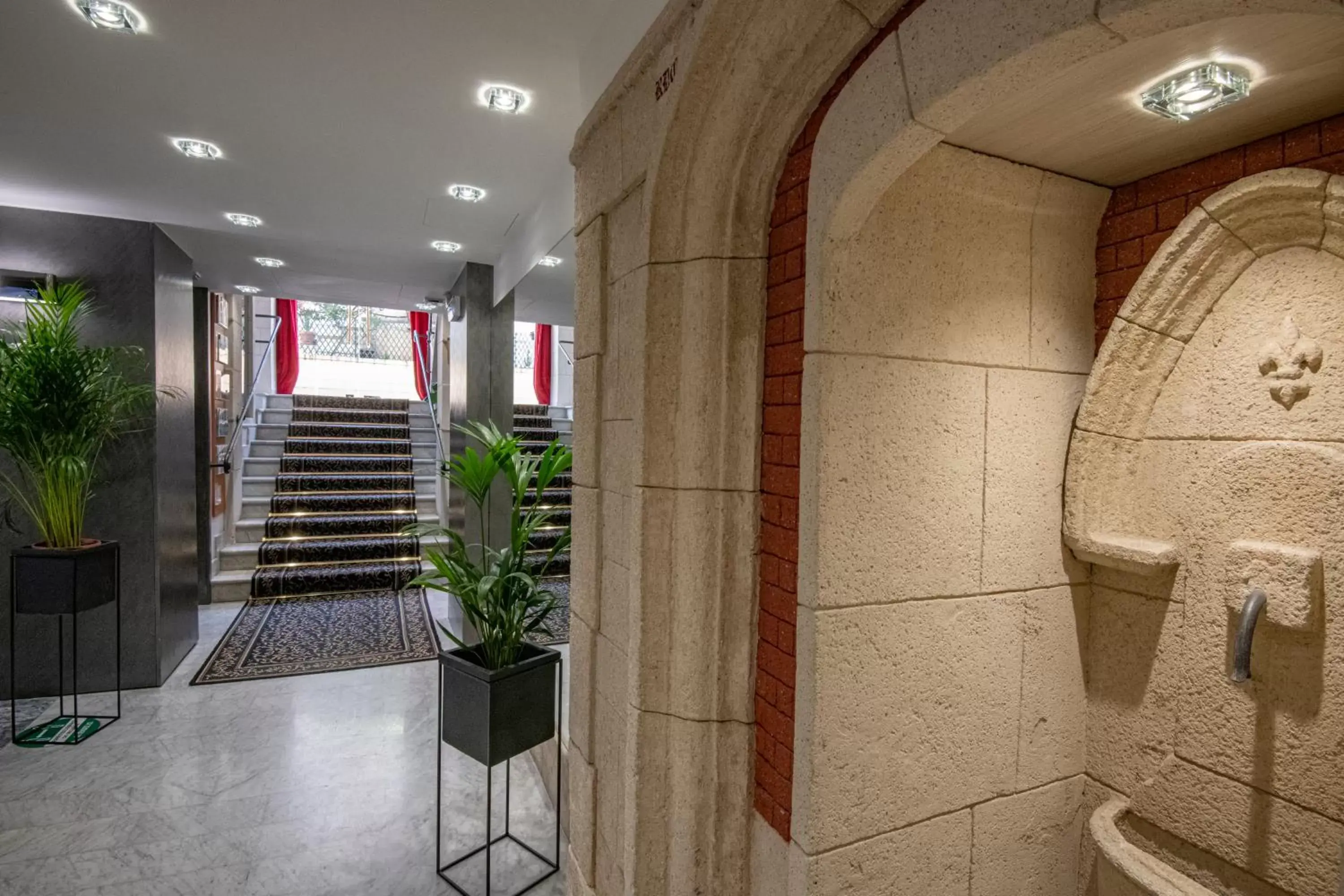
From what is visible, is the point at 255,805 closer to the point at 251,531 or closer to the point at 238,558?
the point at 238,558

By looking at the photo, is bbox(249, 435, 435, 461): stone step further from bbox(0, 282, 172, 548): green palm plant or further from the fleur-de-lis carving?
the fleur-de-lis carving

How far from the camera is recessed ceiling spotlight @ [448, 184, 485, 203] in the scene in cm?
335

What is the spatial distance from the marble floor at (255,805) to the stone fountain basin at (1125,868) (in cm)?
175

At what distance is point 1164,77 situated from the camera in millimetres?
1215

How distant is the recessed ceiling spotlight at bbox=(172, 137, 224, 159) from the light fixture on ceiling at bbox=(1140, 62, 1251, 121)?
3.31 metres

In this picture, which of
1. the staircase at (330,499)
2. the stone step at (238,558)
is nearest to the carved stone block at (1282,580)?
the staircase at (330,499)

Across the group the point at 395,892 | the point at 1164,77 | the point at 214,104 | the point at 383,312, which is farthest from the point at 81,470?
the point at 383,312

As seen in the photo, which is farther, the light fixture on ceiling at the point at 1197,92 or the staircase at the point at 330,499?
the staircase at the point at 330,499

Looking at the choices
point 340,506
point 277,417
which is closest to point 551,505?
point 340,506

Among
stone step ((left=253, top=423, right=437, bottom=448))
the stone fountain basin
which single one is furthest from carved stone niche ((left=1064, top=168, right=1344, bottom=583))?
stone step ((left=253, top=423, right=437, bottom=448))

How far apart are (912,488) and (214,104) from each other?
2777mm

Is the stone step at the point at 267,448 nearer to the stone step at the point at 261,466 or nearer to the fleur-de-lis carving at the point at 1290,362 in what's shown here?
the stone step at the point at 261,466

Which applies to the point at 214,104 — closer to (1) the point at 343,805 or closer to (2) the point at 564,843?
(1) the point at 343,805

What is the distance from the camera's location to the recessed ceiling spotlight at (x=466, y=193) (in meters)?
3.35
